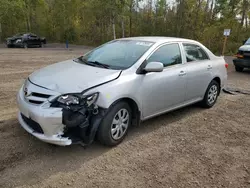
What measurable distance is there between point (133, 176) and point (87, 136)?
2.54ft

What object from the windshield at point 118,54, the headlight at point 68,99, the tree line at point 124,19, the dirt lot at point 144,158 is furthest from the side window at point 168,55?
the tree line at point 124,19

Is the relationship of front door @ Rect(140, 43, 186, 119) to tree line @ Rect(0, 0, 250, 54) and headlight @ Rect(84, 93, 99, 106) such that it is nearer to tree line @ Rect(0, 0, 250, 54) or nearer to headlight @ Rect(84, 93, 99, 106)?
headlight @ Rect(84, 93, 99, 106)

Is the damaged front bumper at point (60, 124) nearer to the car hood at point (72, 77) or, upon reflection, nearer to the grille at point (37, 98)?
the grille at point (37, 98)

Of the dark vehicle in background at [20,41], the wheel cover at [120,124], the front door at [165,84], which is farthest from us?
the dark vehicle in background at [20,41]

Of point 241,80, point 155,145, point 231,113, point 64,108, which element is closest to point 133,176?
point 155,145

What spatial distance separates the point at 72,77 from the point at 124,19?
2238 cm

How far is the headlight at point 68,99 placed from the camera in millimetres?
2923

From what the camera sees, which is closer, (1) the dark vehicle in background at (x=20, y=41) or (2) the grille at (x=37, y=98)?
(2) the grille at (x=37, y=98)

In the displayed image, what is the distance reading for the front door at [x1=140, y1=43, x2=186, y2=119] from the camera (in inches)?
145

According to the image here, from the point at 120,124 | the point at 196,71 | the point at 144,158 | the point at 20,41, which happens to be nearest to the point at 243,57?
the point at 196,71

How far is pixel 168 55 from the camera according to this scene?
4.17m

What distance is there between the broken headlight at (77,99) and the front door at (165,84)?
2.78 ft

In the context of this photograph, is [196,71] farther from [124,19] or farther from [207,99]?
[124,19]

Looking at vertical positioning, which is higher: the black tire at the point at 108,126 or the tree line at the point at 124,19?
the tree line at the point at 124,19
